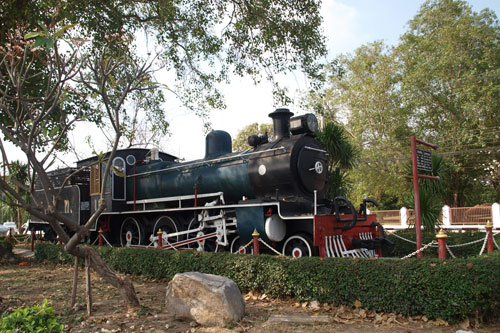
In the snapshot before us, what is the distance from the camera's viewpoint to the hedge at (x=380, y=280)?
461 centimetres

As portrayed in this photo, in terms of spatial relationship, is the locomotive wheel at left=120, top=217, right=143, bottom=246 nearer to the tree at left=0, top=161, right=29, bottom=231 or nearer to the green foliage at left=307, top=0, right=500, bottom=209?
the tree at left=0, top=161, right=29, bottom=231

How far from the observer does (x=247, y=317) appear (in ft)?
17.0

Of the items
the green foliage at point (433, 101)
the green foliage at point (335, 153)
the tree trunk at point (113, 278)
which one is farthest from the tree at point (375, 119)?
the tree trunk at point (113, 278)

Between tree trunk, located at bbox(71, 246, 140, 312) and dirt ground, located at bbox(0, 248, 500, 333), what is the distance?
17cm

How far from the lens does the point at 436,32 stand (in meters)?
24.1

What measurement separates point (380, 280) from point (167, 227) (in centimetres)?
692

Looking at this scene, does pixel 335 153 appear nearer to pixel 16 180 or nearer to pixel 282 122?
pixel 282 122

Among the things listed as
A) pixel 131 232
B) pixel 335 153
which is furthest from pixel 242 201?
pixel 335 153

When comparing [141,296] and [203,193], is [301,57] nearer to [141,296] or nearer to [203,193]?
[203,193]

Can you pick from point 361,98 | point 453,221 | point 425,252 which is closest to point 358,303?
point 425,252

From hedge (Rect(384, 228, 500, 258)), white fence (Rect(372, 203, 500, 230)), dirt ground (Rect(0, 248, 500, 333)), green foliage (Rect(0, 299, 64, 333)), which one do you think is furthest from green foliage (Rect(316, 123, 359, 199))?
green foliage (Rect(0, 299, 64, 333))

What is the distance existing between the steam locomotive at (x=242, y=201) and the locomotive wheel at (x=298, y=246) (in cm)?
2

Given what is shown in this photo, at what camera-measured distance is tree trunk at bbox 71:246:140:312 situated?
573 cm

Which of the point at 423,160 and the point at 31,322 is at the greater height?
the point at 423,160
